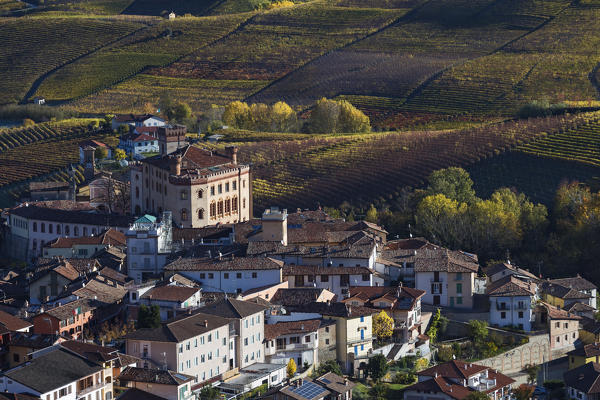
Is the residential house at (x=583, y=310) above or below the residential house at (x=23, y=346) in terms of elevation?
below

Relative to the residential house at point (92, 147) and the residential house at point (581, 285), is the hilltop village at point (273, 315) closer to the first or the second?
the residential house at point (581, 285)

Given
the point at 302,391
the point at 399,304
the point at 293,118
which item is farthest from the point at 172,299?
the point at 293,118

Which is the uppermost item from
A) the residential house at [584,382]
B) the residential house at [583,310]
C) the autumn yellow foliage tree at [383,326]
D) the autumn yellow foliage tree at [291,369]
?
the autumn yellow foliage tree at [383,326]

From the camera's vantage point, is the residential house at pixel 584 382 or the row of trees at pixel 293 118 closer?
the residential house at pixel 584 382

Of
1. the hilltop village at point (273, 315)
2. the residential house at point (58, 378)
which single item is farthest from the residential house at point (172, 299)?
the residential house at point (58, 378)

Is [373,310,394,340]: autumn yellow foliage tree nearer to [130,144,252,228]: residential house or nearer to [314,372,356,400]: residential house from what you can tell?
[314,372,356,400]: residential house

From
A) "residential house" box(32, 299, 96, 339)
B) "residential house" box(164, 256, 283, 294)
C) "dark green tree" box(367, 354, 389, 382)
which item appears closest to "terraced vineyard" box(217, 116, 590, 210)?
"residential house" box(164, 256, 283, 294)
